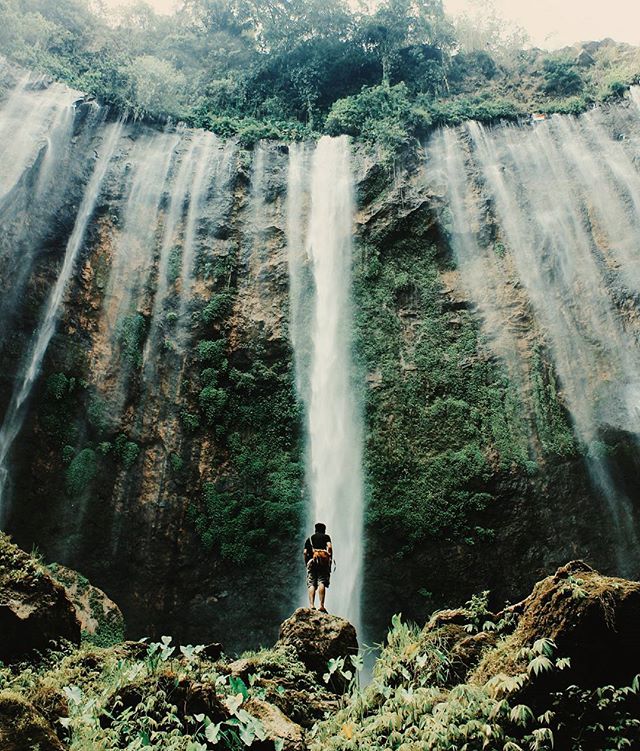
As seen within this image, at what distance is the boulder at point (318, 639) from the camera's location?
5.39 metres

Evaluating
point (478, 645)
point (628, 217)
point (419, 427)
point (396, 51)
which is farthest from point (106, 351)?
point (396, 51)

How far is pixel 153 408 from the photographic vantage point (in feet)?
39.7

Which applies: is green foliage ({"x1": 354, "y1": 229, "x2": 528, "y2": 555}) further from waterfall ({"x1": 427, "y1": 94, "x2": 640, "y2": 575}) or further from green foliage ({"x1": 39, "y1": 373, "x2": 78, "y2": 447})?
green foliage ({"x1": 39, "y1": 373, "x2": 78, "y2": 447})

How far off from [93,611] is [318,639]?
4907 mm

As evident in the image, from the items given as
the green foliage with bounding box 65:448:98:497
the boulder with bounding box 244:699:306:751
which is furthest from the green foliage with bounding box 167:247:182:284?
the boulder with bounding box 244:699:306:751

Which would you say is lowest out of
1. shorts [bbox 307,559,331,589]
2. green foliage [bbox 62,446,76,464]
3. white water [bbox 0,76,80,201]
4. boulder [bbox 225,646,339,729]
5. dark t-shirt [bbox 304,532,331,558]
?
boulder [bbox 225,646,339,729]

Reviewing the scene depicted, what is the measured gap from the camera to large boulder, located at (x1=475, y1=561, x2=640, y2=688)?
10.9ft

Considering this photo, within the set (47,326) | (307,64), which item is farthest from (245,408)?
(307,64)

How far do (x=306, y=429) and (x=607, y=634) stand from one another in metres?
9.29

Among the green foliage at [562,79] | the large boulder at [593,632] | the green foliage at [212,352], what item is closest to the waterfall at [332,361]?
the green foliage at [212,352]

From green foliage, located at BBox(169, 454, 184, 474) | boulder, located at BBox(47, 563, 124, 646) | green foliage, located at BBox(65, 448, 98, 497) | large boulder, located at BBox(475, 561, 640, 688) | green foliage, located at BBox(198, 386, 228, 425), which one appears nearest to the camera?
large boulder, located at BBox(475, 561, 640, 688)

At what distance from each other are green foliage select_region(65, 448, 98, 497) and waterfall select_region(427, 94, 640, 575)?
28.8 ft

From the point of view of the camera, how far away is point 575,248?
1326 centimetres

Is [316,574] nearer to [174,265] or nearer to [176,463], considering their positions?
[176,463]
